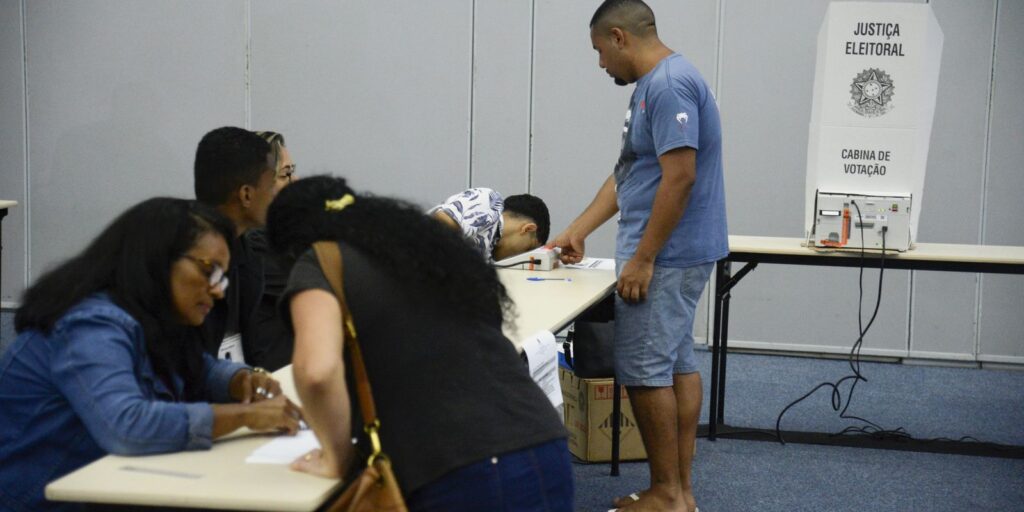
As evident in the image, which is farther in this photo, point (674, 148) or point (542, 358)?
point (674, 148)

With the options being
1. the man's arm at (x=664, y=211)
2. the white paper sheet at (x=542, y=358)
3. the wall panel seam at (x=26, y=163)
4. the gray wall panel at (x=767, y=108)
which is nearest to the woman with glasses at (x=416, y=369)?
the white paper sheet at (x=542, y=358)

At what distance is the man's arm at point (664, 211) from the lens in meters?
3.03

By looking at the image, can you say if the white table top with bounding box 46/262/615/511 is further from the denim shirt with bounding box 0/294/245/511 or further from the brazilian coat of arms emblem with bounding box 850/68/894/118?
the brazilian coat of arms emblem with bounding box 850/68/894/118

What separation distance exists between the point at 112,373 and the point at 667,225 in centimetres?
175

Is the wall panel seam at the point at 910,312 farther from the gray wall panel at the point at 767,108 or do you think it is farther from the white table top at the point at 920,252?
the white table top at the point at 920,252

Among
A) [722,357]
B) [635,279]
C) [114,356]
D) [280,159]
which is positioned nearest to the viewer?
[114,356]

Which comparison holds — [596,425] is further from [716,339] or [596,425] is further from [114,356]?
[114,356]

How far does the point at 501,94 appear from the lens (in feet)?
19.5

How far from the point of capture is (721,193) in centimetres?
323

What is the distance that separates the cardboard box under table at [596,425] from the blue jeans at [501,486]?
7.12ft

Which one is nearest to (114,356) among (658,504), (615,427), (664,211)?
(664,211)

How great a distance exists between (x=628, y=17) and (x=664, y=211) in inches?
24.0

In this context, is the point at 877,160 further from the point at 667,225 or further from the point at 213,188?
the point at 213,188

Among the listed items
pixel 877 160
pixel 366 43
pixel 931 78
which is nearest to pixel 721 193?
pixel 877 160
